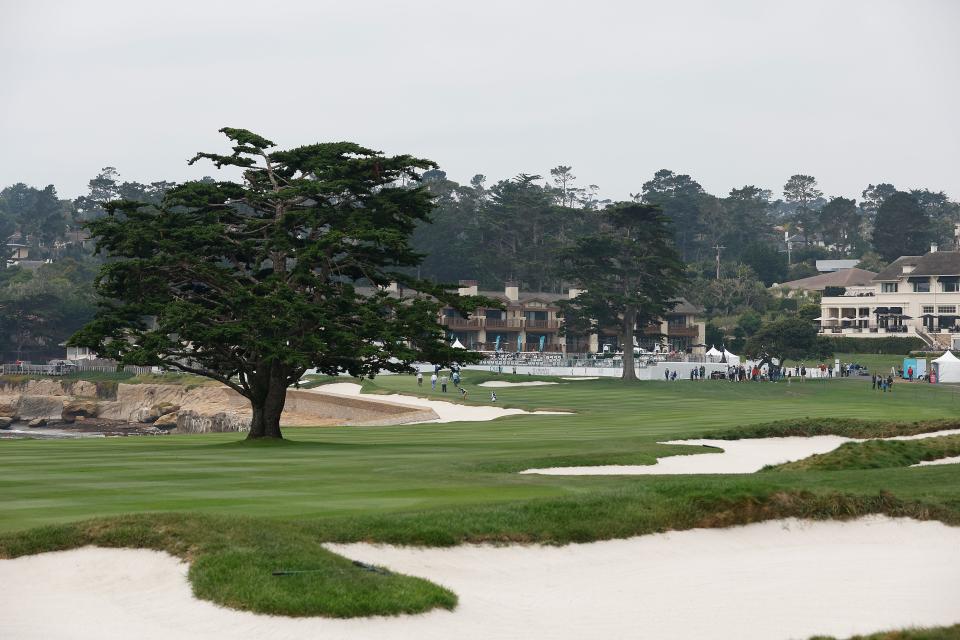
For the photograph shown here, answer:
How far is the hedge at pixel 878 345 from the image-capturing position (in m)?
135

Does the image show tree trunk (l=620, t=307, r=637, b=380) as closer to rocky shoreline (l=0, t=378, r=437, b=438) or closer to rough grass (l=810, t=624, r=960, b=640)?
rocky shoreline (l=0, t=378, r=437, b=438)

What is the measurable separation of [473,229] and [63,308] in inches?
2646

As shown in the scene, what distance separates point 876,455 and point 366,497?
14.7 m

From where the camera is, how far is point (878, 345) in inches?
5349

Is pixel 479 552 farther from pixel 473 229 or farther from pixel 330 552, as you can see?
pixel 473 229

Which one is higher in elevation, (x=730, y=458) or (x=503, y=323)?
(x=503, y=323)

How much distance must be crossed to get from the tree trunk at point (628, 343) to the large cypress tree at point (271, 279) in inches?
2248

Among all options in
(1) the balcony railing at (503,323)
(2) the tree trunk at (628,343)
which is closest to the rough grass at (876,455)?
(2) the tree trunk at (628,343)

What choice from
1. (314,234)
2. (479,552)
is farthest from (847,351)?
(479,552)

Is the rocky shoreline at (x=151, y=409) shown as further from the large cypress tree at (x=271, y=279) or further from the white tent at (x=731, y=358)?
the white tent at (x=731, y=358)

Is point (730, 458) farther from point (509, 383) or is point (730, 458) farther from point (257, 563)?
point (509, 383)

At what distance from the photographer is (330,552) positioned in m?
16.8

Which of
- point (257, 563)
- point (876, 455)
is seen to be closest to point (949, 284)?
point (876, 455)

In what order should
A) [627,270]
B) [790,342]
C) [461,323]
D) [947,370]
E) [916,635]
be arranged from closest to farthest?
[916,635] → [947,370] → [790,342] → [627,270] → [461,323]
